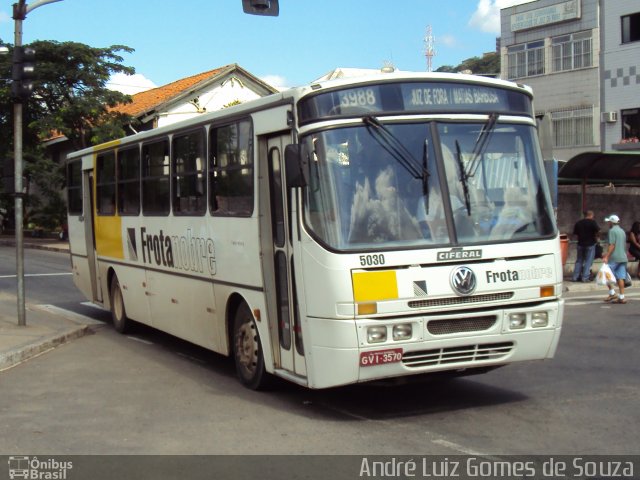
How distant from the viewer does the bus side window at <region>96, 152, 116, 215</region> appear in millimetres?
13375

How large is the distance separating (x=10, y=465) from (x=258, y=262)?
298 cm

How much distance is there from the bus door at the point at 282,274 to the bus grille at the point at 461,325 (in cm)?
121

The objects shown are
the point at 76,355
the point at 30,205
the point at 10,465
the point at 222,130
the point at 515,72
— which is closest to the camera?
the point at 10,465

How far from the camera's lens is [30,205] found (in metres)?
45.5

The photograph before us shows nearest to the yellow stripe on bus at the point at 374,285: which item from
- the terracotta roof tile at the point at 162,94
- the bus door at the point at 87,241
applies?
the bus door at the point at 87,241

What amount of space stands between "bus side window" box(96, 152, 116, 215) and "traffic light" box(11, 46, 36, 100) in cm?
157

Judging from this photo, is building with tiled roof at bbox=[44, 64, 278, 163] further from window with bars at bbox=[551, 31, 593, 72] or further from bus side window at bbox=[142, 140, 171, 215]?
bus side window at bbox=[142, 140, 171, 215]

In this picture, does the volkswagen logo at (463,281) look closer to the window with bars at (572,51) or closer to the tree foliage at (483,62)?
the window with bars at (572,51)

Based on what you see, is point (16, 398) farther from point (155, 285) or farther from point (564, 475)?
point (564, 475)

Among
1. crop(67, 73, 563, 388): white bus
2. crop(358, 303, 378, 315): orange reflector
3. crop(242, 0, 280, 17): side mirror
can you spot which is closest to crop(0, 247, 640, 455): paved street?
crop(67, 73, 563, 388): white bus

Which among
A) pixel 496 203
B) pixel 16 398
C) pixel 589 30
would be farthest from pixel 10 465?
pixel 589 30

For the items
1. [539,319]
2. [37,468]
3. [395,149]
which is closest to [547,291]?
[539,319]

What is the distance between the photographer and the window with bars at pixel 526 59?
39.4 metres

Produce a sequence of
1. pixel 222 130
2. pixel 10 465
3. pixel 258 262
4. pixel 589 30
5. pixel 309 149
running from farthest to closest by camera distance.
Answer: pixel 589 30, pixel 222 130, pixel 258 262, pixel 309 149, pixel 10 465
